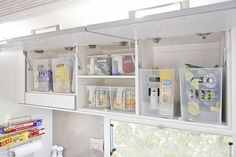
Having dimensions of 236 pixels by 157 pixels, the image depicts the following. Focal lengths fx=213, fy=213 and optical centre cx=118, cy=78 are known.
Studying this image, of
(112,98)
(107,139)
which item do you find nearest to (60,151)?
(107,139)

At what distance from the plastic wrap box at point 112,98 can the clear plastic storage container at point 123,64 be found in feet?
0.34

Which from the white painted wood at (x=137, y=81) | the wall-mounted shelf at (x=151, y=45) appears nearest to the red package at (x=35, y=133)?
the wall-mounted shelf at (x=151, y=45)

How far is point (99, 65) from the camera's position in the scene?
1.43 metres

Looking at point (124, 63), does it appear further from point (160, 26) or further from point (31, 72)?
point (31, 72)

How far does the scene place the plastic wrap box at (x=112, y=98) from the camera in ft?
4.30

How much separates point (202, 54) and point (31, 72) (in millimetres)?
1324

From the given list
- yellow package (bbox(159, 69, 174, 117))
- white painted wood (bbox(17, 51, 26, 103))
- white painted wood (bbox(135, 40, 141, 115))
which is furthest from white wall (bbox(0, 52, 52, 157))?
yellow package (bbox(159, 69, 174, 117))

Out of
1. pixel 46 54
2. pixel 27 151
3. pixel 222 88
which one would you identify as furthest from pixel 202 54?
pixel 27 151

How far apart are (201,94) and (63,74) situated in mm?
967

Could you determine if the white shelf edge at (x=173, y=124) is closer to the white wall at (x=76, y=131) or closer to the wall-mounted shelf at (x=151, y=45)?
the wall-mounted shelf at (x=151, y=45)

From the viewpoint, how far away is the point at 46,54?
6.15 feet

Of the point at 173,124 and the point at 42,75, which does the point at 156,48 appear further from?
the point at 42,75

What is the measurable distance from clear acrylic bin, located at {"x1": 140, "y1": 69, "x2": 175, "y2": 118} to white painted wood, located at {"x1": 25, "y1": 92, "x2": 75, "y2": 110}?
20.0 inches

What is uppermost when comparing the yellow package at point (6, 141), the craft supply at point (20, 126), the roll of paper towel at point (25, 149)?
the craft supply at point (20, 126)
